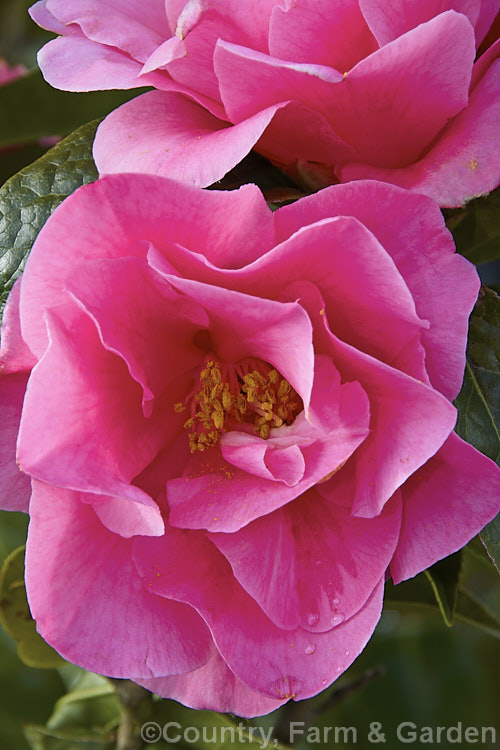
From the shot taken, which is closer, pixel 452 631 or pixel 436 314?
pixel 436 314

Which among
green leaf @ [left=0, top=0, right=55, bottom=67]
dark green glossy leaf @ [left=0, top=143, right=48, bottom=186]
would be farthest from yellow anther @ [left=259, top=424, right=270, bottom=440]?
green leaf @ [left=0, top=0, right=55, bottom=67]

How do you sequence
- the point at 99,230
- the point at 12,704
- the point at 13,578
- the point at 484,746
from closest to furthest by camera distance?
1. the point at 99,230
2. the point at 13,578
3. the point at 12,704
4. the point at 484,746

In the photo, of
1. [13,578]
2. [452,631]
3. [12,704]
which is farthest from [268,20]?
[452,631]

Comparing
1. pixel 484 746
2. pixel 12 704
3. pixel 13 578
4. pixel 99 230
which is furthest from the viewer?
pixel 484 746

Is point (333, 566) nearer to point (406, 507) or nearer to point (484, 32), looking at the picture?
point (406, 507)

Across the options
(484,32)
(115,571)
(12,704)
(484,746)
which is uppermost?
(484,32)

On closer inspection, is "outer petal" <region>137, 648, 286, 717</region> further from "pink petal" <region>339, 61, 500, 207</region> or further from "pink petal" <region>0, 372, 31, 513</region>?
"pink petal" <region>339, 61, 500, 207</region>

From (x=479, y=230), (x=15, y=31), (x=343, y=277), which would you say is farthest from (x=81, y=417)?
(x=15, y=31)
